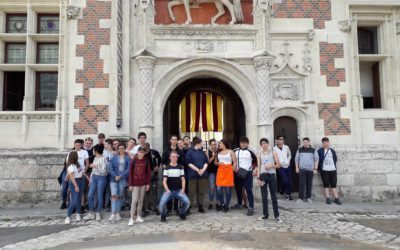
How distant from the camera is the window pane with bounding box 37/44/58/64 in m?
9.28

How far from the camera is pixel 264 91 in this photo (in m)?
8.84

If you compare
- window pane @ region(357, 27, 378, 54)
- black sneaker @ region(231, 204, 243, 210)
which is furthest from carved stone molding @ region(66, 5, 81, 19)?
window pane @ region(357, 27, 378, 54)

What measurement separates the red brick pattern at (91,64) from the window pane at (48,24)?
3.09 feet

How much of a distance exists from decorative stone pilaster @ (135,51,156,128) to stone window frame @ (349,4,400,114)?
219 inches

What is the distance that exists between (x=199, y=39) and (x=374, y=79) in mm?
5396

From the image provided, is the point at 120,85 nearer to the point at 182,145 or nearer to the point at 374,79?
the point at 182,145

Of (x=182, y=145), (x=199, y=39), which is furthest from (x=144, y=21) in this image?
(x=182, y=145)

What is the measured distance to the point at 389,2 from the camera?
9398 millimetres

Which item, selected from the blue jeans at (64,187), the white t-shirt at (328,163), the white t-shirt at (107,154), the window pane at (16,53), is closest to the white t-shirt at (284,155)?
the white t-shirt at (328,163)

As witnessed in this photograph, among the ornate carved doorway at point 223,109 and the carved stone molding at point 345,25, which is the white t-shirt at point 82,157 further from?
the carved stone molding at point 345,25

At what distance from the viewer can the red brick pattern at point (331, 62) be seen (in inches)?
361

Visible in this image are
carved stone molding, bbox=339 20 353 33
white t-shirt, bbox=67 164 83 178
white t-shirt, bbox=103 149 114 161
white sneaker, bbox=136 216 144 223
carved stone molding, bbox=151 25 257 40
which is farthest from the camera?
carved stone molding, bbox=339 20 353 33

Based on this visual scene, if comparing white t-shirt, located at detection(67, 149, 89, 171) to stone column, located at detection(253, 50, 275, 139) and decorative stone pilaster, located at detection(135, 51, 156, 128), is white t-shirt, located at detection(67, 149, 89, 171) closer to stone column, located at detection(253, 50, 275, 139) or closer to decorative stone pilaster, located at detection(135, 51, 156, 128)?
decorative stone pilaster, located at detection(135, 51, 156, 128)

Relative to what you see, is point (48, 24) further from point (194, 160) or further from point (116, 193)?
point (194, 160)
